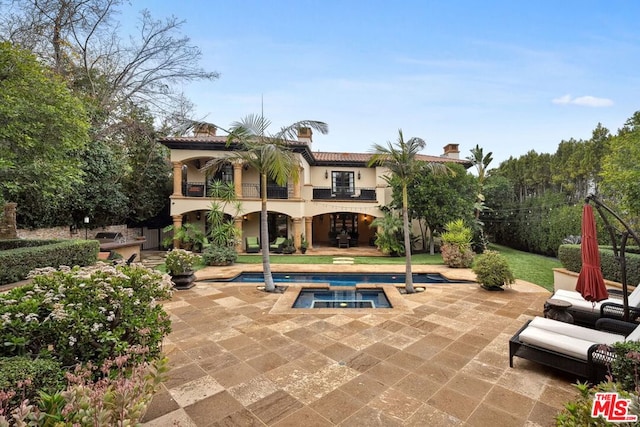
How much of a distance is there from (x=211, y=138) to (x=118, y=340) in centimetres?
1568

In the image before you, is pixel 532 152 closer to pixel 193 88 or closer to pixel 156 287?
pixel 193 88

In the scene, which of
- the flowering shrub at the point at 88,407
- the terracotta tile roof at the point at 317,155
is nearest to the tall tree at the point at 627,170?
the terracotta tile roof at the point at 317,155

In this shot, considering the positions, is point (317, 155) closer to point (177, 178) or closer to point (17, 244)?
point (177, 178)

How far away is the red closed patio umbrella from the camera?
4.38 meters

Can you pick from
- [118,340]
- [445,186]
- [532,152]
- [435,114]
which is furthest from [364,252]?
[532,152]

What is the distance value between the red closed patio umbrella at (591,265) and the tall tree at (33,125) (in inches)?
458

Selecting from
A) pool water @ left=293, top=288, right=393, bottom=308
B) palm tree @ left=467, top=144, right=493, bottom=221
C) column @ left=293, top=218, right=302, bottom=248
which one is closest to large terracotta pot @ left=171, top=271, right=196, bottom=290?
pool water @ left=293, top=288, right=393, bottom=308

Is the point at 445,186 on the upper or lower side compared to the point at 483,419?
upper

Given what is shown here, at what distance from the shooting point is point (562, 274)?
26.2 ft

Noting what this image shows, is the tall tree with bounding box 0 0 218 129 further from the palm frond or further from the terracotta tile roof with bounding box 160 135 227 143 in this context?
the palm frond

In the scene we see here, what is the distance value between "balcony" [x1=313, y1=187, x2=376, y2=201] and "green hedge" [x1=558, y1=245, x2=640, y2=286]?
1103 cm

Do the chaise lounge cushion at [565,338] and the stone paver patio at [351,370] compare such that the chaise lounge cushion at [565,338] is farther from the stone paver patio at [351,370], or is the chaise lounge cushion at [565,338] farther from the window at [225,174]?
the window at [225,174]

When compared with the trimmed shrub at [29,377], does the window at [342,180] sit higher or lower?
higher

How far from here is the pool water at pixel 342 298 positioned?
7.26 meters
